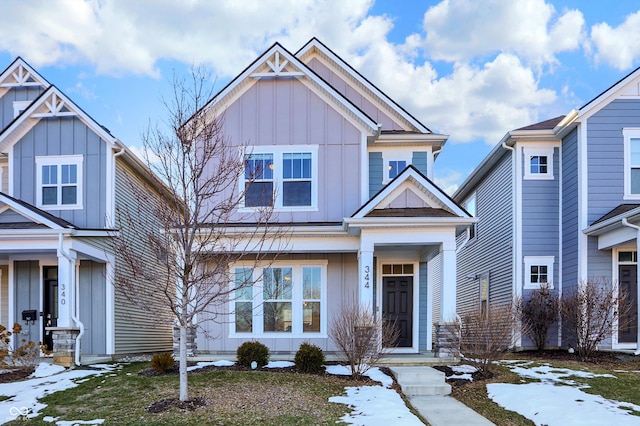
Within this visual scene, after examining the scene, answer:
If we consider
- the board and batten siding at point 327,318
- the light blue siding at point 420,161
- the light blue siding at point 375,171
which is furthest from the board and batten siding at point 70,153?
the light blue siding at point 420,161

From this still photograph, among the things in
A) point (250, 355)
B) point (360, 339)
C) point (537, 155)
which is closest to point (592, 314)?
point (537, 155)

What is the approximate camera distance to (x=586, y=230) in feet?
42.1

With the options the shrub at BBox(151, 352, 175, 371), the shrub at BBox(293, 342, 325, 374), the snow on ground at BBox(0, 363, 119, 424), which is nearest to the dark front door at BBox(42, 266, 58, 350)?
the snow on ground at BBox(0, 363, 119, 424)

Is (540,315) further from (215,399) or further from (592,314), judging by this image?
(215,399)

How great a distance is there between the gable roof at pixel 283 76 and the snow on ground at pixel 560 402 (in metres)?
6.81

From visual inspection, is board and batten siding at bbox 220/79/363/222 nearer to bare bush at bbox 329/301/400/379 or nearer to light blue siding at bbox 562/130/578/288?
bare bush at bbox 329/301/400/379

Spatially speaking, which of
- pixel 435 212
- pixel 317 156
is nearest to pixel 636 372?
pixel 435 212

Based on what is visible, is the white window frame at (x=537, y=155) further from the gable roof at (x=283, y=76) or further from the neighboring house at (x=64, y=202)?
the neighboring house at (x=64, y=202)

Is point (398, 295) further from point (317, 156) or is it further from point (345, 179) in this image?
point (317, 156)

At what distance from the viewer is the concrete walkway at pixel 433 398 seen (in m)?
7.00

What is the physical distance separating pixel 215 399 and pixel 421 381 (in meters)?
3.88

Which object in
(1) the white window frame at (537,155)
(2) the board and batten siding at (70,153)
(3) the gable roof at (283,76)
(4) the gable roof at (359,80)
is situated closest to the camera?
(3) the gable roof at (283,76)

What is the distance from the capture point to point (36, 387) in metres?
9.16

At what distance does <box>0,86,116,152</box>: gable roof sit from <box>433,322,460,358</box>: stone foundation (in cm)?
964
